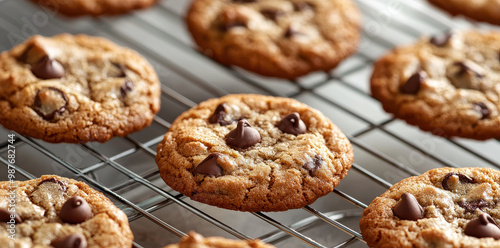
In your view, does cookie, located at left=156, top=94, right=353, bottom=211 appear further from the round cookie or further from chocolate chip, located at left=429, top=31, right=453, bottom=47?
chocolate chip, located at left=429, top=31, right=453, bottom=47

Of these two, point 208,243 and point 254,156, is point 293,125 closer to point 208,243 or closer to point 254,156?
point 254,156

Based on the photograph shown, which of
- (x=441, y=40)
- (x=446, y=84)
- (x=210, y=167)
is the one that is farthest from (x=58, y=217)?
(x=441, y=40)

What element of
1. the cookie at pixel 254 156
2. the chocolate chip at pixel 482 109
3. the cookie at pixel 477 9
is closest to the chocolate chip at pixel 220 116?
the cookie at pixel 254 156

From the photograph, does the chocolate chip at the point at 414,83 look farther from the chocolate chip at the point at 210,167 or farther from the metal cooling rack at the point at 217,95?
the chocolate chip at the point at 210,167

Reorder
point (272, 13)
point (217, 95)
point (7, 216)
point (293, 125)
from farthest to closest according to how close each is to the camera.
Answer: point (272, 13) → point (217, 95) → point (293, 125) → point (7, 216)

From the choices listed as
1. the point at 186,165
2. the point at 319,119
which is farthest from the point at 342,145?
the point at 186,165

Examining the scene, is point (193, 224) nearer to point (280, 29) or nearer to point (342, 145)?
point (342, 145)
